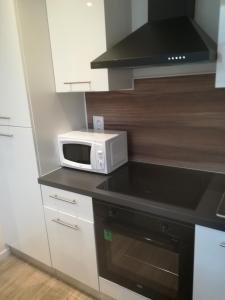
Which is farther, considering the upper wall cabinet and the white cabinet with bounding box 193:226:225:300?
the upper wall cabinet

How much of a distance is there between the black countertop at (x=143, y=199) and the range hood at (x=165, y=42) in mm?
701

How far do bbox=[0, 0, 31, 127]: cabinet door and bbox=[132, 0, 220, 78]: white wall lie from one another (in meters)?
0.80

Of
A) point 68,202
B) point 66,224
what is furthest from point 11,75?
point 66,224

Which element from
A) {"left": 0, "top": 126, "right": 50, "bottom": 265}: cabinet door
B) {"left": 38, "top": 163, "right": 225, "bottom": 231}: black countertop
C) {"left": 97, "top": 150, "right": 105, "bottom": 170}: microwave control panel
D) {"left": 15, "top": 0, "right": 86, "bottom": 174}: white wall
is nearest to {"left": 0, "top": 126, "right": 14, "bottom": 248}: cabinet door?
{"left": 0, "top": 126, "right": 50, "bottom": 265}: cabinet door

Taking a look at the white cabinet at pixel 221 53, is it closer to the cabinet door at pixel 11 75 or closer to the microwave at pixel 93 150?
the microwave at pixel 93 150

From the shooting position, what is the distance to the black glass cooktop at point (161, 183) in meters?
1.35

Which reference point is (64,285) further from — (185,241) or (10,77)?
(10,77)

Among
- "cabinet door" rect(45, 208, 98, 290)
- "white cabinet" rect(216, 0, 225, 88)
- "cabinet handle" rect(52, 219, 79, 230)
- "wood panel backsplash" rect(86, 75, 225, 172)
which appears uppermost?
"white cabinet" rect(216, 0, 225, 88)

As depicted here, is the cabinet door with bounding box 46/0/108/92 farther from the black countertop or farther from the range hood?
the black countertop

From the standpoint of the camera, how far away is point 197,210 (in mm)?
1207

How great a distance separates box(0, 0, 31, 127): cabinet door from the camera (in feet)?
4.95

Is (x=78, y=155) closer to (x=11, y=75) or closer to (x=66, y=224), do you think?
(x=66, y=224)

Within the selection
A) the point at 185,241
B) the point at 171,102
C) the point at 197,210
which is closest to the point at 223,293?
the point at 185,241

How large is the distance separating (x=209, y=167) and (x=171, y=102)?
519mm
